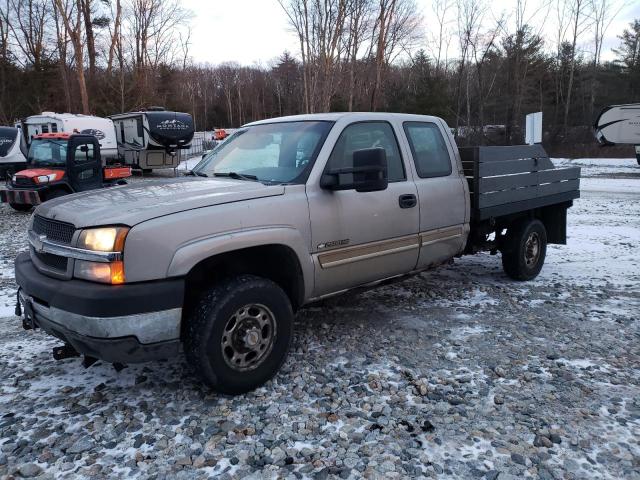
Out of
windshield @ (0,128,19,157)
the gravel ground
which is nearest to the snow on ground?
the gravel ground

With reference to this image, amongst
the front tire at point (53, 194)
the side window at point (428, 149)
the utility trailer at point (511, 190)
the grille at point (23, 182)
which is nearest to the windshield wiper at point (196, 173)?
the side window at point (428, 149)

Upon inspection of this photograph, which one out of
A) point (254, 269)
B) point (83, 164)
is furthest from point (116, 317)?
point (83, 164)

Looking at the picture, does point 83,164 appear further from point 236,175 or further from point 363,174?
point 363,174

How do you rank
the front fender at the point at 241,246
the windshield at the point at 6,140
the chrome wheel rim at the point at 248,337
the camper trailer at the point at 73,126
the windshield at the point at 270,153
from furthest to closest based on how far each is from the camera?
the camper trailer at the point at 73,126 → the windshield at the point at 6,140 → the windshield at the point at 270,153 → the chrome wheel rim at the point at 248,337 → the front fender at the point at 241,246

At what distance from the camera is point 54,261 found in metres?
3.30

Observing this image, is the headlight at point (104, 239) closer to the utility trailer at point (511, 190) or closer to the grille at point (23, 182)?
the utility trailer at point (511, 190)

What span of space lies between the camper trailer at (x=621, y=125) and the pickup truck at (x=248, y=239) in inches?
855

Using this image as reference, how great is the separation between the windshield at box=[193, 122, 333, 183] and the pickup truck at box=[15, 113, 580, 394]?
0.05ft

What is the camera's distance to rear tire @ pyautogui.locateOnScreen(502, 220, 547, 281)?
20.1 feet

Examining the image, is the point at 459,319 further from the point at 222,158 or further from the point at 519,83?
the point at 519,83

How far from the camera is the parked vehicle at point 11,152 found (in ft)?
68.2

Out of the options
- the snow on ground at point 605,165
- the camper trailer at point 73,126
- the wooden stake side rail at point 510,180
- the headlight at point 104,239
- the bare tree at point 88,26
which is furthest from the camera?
the bare tree at point 88,26

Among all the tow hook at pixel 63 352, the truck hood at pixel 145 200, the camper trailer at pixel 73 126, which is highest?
the camper trailer at pixel 73 126

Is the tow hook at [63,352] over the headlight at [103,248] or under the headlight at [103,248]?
under
